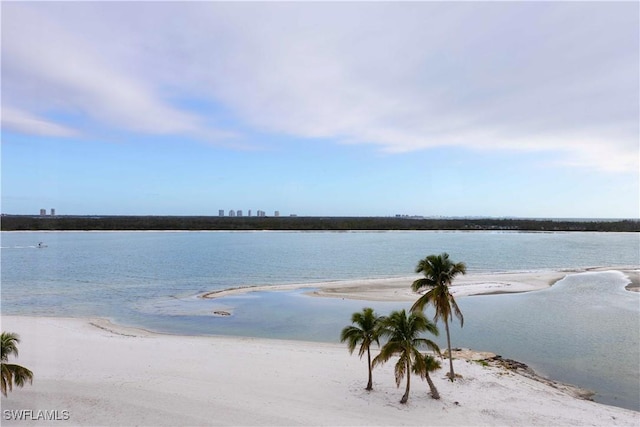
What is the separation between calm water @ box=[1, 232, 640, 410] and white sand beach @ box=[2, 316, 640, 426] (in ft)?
19.1

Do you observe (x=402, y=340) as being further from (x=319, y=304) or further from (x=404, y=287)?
(x=404, y=287)

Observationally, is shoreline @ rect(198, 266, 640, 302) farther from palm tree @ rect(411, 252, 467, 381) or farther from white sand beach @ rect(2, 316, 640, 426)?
palm tree @ rect(411, 252, 467, 381)

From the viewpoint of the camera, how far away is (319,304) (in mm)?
49469

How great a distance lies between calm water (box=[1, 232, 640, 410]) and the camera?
1261 inches

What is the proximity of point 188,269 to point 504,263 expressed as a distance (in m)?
65.3

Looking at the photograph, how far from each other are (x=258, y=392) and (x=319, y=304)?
87.9 ft

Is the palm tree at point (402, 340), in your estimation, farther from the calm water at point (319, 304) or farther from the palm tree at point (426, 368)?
the calm water at point (319, 304)

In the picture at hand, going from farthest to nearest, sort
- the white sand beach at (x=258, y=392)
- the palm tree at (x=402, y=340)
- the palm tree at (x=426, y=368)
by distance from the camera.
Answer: the palm tree at (x=426, y=368), the palm tree at (x=402, y=340), the white sand beach at (x=258, y=392)

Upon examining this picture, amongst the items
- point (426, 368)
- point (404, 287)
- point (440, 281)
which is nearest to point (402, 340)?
point (426, 368)

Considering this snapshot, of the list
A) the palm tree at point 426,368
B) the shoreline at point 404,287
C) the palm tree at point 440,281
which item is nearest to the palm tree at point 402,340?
the palm tree at point 426,368

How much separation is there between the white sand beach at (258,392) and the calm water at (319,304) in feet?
19.1

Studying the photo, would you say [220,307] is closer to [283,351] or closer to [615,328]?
[283,351]

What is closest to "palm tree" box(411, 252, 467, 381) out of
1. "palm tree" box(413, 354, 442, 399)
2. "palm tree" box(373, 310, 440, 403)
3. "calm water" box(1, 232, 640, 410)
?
"palm tree" box(413, 354, 442, 399)

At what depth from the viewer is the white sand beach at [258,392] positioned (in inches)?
788
